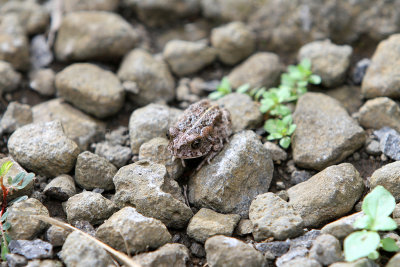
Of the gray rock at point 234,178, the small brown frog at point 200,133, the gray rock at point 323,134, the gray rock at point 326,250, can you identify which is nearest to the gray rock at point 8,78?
the small brown frog at point 200,133

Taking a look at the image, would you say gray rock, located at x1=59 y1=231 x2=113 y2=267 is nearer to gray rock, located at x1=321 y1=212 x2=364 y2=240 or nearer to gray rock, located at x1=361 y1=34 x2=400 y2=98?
gray rock, located at x1=321 y1=212 x2=364 y2=240

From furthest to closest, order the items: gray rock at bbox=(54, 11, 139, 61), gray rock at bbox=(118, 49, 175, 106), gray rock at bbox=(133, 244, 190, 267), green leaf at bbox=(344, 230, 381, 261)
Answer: gray rock at bbox=(54, 11, 139, 61), gray rock at bbox=(118, 49, 175, 106), gray rock at bbox=(133, 244, 190, 267), green leaf at bbox=(344, 230, 381, 261)

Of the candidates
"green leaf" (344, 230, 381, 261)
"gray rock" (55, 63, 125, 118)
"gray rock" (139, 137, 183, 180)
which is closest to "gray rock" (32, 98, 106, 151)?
"gray rock" (55, 63, 125, 118)

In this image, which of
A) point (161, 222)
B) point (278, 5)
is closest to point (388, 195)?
point (161, 222)

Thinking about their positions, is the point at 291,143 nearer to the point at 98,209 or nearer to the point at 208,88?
the point at 208,88

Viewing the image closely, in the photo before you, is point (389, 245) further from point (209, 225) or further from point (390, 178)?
point (209, 225)
